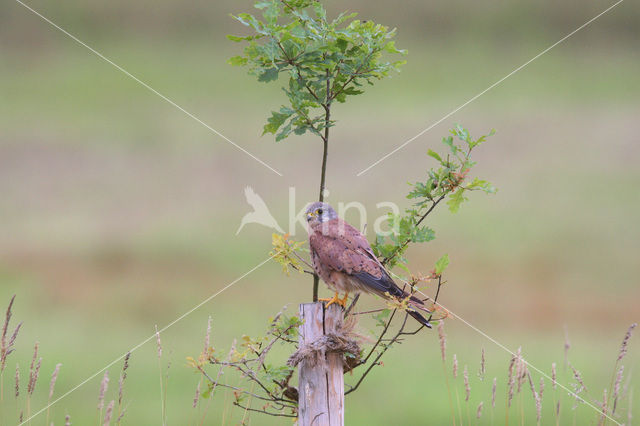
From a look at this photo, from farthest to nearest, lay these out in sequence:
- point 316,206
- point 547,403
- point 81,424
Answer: point 547,403 < point 81,424 < point 316,206

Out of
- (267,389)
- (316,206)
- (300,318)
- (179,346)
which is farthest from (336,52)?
(179,346)

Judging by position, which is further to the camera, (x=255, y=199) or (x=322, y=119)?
(x=255, y=199)

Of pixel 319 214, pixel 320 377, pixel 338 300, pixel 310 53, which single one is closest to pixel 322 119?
pixel 310 53

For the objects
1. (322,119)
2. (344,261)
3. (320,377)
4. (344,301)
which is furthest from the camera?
(344,301)

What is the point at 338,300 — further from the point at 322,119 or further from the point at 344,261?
the point at 322,119

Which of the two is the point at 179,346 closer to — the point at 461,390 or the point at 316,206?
the point at 461,390

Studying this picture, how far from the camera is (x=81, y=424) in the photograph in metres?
8.27

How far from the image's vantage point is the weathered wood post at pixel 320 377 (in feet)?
12.2

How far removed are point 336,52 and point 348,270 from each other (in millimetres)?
1225

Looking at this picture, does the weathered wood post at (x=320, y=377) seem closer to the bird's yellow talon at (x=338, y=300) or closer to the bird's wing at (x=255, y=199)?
the bird's yellow talon at (x=338, y=300)

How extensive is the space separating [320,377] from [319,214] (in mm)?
1088

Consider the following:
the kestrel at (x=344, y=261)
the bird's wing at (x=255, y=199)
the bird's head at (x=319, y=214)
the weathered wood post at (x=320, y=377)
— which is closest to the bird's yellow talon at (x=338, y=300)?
the kestrel at (x=344, y=261)

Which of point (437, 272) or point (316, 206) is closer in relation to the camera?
point (437, 272)

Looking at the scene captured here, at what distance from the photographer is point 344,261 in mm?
4129
